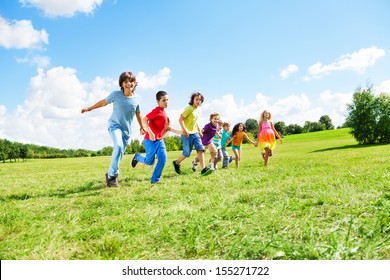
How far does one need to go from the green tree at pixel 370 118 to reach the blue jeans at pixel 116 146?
44.6m

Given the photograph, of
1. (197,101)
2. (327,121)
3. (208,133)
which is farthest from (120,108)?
(327,121)

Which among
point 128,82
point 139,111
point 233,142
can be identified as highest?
point 128,82

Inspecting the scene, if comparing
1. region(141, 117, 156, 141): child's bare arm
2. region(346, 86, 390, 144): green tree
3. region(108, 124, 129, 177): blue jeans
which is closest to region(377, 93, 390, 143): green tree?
region(346, 86, 390, 144): green tree

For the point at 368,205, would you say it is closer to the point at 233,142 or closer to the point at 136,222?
the point at 136,222

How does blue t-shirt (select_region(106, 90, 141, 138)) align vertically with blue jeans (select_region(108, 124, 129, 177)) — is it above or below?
above

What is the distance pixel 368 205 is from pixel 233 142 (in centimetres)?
852

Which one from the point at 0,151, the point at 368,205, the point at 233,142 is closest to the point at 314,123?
the point at 0,151

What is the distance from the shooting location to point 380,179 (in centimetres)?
541

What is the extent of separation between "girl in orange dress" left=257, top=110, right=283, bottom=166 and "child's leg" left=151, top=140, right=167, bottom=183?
17.3 feet

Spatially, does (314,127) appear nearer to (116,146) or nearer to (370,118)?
(370,118)

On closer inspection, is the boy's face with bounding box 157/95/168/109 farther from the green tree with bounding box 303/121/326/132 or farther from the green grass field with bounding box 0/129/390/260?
the green tree with bounding box 303/121/326/132

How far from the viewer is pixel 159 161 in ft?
22.8

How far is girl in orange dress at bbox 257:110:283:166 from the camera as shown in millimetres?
11250
